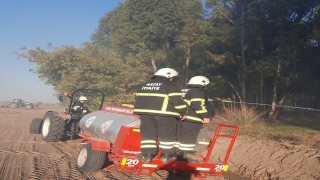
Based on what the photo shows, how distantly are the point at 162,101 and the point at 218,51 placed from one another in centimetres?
1772

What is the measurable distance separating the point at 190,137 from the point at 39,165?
3.74 metres

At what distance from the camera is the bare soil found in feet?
21.8

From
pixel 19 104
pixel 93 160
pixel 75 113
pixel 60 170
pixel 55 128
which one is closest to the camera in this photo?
pixel 93 160

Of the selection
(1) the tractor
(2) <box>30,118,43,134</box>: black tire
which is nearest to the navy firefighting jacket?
(1) the tractor

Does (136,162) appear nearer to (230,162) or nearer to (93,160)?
(93,160)

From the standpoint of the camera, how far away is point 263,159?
798cm

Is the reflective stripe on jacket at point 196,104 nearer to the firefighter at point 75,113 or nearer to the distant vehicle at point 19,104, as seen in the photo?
the firefighter at point 75,113

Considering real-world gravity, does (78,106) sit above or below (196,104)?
below

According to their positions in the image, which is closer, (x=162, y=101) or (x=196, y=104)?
(x=162, y=101)

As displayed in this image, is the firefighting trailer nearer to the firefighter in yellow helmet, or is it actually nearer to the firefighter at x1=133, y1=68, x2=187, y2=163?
the firefighter at x1=133, y1=68, x2=187, y2=163

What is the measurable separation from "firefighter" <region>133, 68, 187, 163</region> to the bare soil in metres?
1.50

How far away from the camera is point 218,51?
22391mm

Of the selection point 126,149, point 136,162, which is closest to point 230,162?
point 126,149

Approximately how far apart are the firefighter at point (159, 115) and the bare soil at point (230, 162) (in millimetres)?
1502
